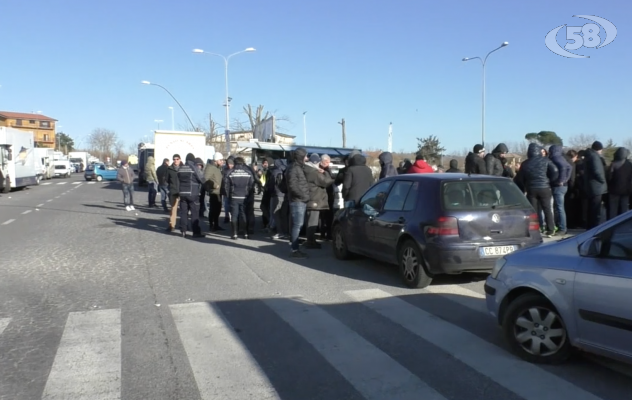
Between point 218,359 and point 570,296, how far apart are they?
9.55 ft

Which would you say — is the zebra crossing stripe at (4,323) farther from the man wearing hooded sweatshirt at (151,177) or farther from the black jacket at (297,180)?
the man wearing hooded sweatshirt at (151,177)

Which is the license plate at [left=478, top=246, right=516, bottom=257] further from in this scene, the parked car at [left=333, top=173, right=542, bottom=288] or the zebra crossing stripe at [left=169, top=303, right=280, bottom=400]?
the zebra crossing stripe at [left=169, top=303, right=280, bottom=400]

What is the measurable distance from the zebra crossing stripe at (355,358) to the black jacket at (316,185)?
12.8ft

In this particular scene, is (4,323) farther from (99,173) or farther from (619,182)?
(99,173)

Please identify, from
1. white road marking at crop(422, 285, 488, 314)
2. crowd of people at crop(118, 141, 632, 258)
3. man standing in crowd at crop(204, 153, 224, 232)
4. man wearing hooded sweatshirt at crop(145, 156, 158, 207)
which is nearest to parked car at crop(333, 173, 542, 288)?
white road marking at crop(422, 285, 488, 314)

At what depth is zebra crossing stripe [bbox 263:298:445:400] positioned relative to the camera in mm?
4051

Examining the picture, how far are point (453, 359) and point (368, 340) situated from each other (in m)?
0.85

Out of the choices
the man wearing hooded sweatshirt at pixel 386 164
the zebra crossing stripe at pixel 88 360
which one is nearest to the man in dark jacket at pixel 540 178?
the man wearing hooded sweatshirt at pixel 386 164

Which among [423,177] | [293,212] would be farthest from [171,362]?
[293,212]

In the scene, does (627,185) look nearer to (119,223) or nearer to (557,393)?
(557,393)

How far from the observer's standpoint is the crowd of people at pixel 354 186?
33.2 feet

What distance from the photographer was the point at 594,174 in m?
10.7

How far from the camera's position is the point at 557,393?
156 inches

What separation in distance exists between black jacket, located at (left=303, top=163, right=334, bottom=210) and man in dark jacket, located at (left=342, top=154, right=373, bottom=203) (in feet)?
1.22
